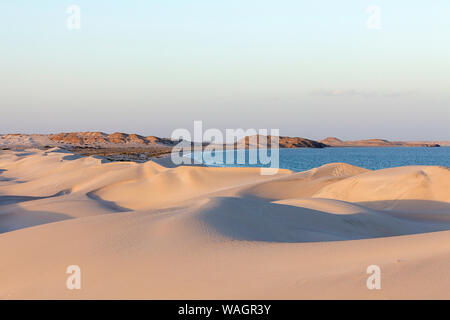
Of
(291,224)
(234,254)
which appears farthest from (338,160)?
(234,254)

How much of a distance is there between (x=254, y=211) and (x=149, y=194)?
32.8 ft

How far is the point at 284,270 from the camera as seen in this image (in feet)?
12.0

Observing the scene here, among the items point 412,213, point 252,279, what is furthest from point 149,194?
point 252,279

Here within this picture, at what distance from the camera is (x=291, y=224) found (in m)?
6.56

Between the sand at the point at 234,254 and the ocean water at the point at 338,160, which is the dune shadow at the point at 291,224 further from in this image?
the ocean water at the point at 338,160

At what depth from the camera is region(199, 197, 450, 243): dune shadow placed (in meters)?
5.74

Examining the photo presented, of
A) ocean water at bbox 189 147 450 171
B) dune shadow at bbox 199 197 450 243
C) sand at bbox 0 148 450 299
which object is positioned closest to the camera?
sand at bbox 0 148 450 299

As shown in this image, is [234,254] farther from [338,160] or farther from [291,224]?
[338,160]

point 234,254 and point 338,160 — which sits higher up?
point 234,254

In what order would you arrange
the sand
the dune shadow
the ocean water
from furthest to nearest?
the ocean water → the dune shadow → the sand

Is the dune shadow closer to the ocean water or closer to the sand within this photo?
the sand

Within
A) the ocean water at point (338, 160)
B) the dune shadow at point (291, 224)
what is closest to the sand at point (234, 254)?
the dune shadow at point (291, 224)

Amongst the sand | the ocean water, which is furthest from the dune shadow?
the ocean water
